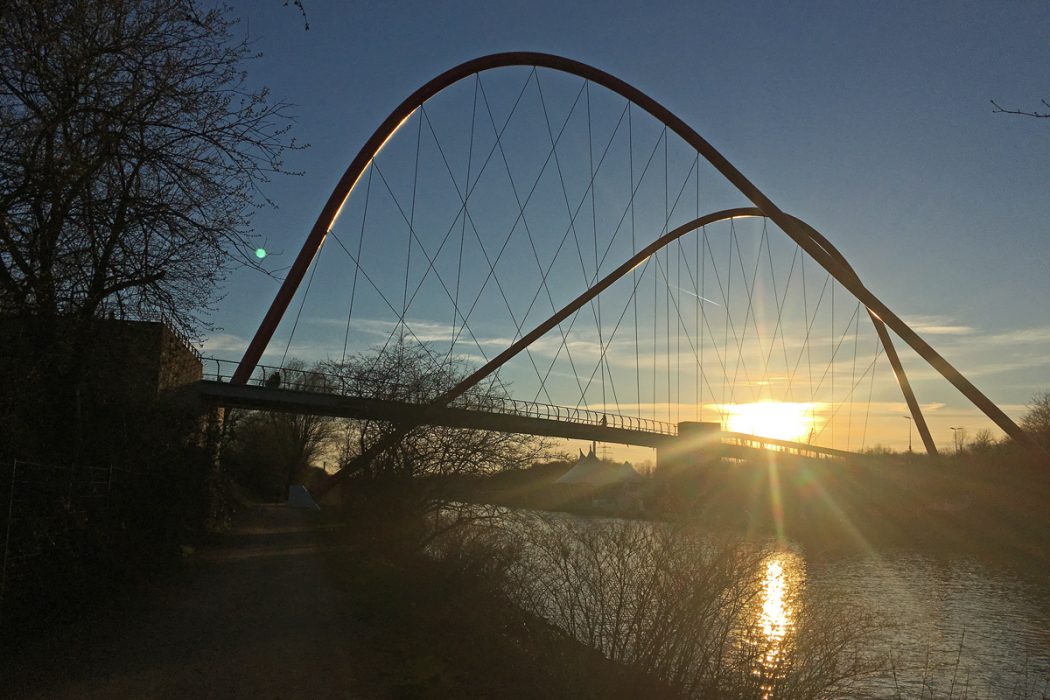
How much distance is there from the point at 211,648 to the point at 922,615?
2092 cm

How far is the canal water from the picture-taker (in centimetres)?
1366

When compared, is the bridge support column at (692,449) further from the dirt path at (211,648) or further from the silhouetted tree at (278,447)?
the dirt path at (211,648)

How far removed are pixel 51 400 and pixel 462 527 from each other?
1240 centimetres

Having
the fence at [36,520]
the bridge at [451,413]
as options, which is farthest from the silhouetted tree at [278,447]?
the fence at [36,520]

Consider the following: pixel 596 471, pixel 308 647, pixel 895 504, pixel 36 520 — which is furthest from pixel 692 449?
pixel 36 520

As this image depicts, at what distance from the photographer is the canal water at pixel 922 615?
44.8 ft

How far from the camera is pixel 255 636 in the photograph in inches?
514

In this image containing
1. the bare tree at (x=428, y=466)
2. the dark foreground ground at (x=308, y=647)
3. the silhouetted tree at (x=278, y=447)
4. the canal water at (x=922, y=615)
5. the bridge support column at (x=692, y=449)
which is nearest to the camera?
the dark foreground ground at (x=308, y=647)

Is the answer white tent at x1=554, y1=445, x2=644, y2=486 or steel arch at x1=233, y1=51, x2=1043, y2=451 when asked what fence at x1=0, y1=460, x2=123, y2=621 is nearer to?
steel arch at x1=233, y1=51, x2=1043, y2=451

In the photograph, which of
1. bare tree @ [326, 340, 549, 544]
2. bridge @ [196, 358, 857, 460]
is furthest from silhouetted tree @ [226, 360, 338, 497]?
bare tree @ [326, 340, 549, 544]

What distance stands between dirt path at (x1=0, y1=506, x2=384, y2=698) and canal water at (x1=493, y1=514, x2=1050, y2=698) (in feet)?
13.2

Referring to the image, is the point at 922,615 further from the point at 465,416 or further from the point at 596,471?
the point at 596,471

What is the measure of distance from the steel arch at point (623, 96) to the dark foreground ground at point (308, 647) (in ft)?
82.4

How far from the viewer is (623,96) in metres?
44.7
